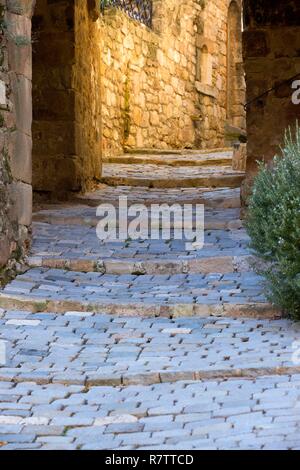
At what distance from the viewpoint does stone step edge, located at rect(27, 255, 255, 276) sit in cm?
816

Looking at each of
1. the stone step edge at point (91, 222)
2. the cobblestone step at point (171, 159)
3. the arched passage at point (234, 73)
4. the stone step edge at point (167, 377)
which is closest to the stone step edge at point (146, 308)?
the stone step edge at point (167, 377)

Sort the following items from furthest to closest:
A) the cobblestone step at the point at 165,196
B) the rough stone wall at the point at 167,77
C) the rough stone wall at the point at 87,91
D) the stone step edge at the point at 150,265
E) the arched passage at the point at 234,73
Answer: the arched passage at the point at 234,73 → the rough stone wall at the point at 167,77 → the rough stone wall at the point at 87,91 → the cobblestone step at the point at 165,196 → the stone step edge at the point at 150,265

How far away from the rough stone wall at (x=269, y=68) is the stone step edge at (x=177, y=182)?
256 cm

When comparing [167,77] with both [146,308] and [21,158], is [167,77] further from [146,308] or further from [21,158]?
[146,308]

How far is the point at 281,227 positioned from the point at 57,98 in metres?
4.95

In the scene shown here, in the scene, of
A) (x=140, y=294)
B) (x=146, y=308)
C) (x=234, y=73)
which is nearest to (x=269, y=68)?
(x=140, y=294)

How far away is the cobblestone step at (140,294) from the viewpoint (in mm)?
7004

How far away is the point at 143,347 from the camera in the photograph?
616cm

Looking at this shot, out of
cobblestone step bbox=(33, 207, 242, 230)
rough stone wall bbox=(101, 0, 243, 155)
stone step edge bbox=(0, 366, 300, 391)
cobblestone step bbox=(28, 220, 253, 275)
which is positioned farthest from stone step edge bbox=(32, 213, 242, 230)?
rough stone wall bbox=(101, 0, 243, 155)

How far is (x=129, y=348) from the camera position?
20.2 feet

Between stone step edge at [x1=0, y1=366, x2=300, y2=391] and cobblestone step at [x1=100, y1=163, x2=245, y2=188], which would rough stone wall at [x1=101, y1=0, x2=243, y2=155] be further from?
stone step edge at [x1=0, y1=366, x2=300, y2=391]

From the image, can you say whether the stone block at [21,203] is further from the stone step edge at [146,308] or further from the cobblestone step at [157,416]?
the cobblestone step at [157,416]
